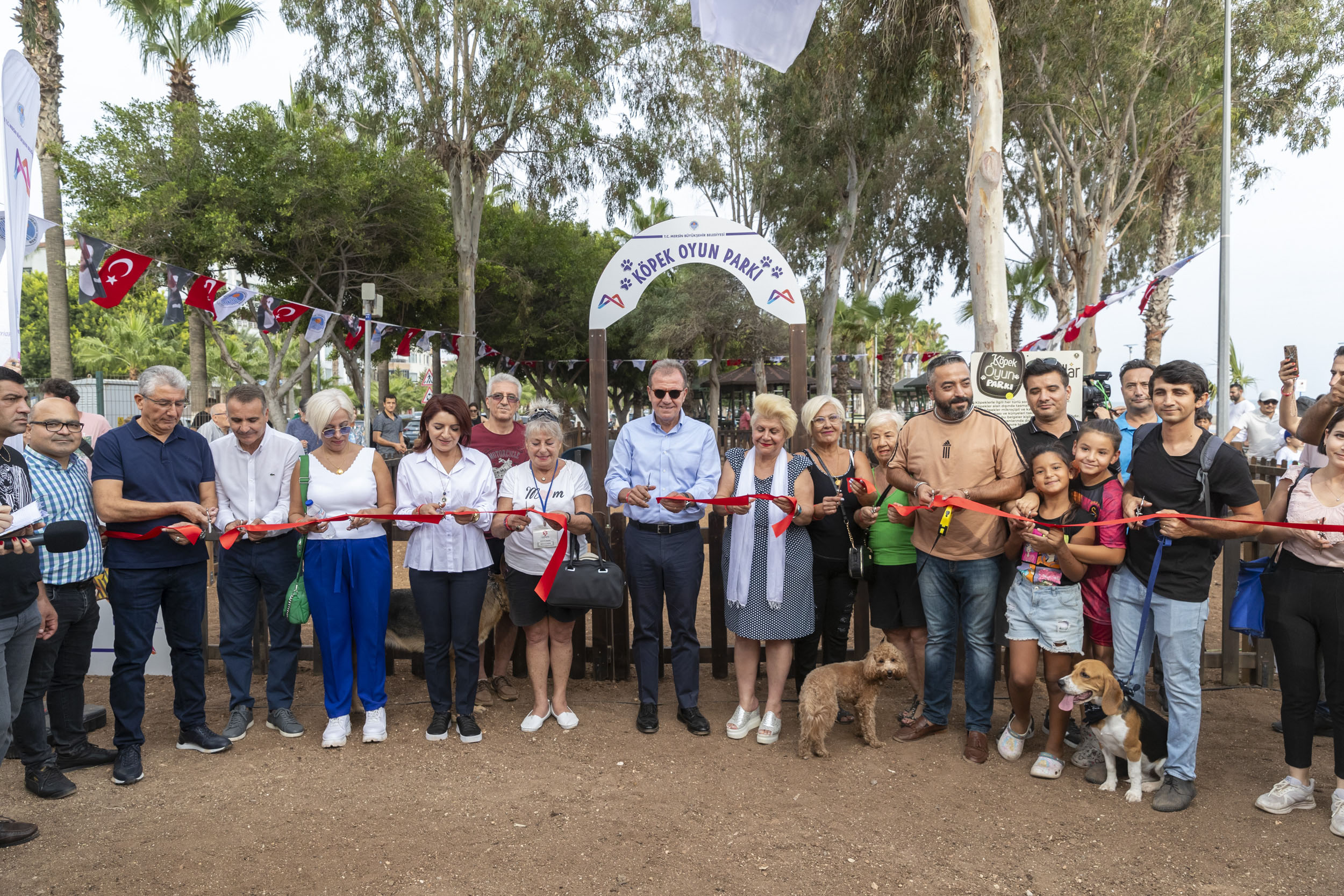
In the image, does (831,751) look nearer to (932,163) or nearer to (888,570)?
(888,570)

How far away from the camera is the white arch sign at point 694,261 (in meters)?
5.41

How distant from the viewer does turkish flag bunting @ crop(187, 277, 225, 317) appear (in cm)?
1164

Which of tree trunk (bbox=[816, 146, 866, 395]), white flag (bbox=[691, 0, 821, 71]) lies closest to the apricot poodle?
white flag (bbox=[691, 0, 821, 71])

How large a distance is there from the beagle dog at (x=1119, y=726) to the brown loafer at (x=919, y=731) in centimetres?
82

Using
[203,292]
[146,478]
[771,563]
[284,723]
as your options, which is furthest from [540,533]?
[203,292]

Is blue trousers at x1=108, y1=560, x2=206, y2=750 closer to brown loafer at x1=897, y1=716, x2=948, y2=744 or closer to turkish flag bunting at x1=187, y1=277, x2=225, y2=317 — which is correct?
brown loafer at x1=897, y1=716, x2=948, y2=744

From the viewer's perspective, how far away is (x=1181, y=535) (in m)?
3.42

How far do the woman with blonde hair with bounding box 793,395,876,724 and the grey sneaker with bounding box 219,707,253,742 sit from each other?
3010 millimetres

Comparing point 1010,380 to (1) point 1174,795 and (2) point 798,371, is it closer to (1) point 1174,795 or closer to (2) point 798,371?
(2) point 798,371

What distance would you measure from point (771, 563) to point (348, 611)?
226cm

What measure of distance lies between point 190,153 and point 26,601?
1581cm

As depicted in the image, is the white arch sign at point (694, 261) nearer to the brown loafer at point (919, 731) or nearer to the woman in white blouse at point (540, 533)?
the woman in white blouse at point (540, 533)

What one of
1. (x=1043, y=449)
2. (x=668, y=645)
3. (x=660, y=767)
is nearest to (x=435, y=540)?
(x=660, y=767)

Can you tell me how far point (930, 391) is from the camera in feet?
13.6
